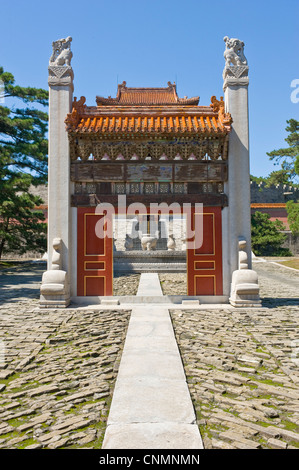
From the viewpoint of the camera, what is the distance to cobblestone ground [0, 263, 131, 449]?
3.08 meters

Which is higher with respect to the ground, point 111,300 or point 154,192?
point 154,192

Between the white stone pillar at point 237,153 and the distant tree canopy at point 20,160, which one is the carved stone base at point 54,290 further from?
the distant tree canopy at point 20,160

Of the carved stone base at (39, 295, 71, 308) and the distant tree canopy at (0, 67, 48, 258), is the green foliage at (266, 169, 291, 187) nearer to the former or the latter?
the distant tree canopy at (0, 67, 48, 258)

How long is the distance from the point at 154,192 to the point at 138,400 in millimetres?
6507

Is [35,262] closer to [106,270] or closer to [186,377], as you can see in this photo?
[106,270]

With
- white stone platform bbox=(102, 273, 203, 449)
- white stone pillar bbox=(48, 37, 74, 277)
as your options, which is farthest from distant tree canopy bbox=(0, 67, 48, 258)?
white stone platform bbox=(102, 273, 203, 449)

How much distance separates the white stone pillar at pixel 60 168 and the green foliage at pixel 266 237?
2379cm

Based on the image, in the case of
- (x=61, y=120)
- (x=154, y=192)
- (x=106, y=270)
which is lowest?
(x=106, y=270)

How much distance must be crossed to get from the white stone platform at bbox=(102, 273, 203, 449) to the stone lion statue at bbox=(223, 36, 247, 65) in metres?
7.32

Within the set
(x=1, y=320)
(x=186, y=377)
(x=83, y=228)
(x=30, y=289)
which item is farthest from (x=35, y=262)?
(x=186, y=377)

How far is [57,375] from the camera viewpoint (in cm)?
444

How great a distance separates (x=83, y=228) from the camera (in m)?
9.65

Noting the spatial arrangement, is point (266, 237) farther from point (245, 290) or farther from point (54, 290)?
point (54, 290)

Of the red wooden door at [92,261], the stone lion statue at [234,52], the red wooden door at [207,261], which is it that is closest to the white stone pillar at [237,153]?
the stone lion statue at [234,52]
